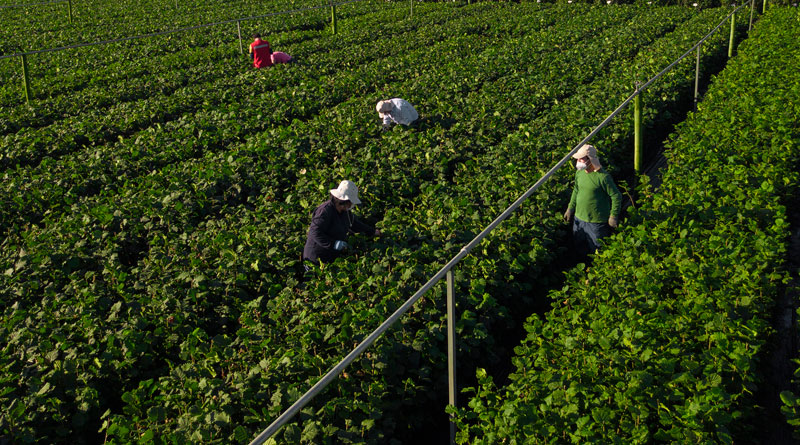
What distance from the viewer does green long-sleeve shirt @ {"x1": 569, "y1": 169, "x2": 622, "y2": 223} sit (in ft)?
23.4

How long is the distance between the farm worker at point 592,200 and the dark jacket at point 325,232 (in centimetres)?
238

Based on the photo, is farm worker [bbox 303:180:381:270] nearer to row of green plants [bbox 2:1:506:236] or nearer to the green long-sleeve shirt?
the green long-sleeve shirt

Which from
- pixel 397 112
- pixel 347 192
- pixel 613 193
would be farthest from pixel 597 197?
pixel 397 112

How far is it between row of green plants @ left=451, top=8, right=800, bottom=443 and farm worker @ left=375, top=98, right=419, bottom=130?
458cm

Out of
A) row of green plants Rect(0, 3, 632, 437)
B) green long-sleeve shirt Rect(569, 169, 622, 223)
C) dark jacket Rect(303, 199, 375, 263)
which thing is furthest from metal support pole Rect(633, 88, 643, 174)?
row of green plants Rect(0, 3, 632, 437)

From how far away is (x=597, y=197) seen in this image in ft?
23.4

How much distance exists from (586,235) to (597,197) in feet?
1.58

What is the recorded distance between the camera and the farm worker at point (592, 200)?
281 inches

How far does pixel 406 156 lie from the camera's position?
368 inches

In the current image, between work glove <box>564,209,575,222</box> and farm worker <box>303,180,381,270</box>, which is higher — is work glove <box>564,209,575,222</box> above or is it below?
below

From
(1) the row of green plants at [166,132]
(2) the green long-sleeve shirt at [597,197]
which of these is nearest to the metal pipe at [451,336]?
(2) the green long-sleeve shirt at [597,197]

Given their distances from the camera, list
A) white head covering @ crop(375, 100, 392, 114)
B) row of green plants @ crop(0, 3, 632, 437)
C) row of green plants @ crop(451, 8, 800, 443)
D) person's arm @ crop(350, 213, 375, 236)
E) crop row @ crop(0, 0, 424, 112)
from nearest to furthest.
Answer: row of green plants @ crop(451, 8, 800, 443)
row of green plants @ crop(0, 3, 632, 437)
person's arm @ crop(350, 213, 375, 236)
white head covering @ crop(375, 100, 392, 114)
crop row @ crop(0, 0, 424, 112)

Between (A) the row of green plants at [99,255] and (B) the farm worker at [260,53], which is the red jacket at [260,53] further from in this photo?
(A) the row of green plants at [99,255]

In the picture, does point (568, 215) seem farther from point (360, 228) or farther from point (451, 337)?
point (451, 337)
